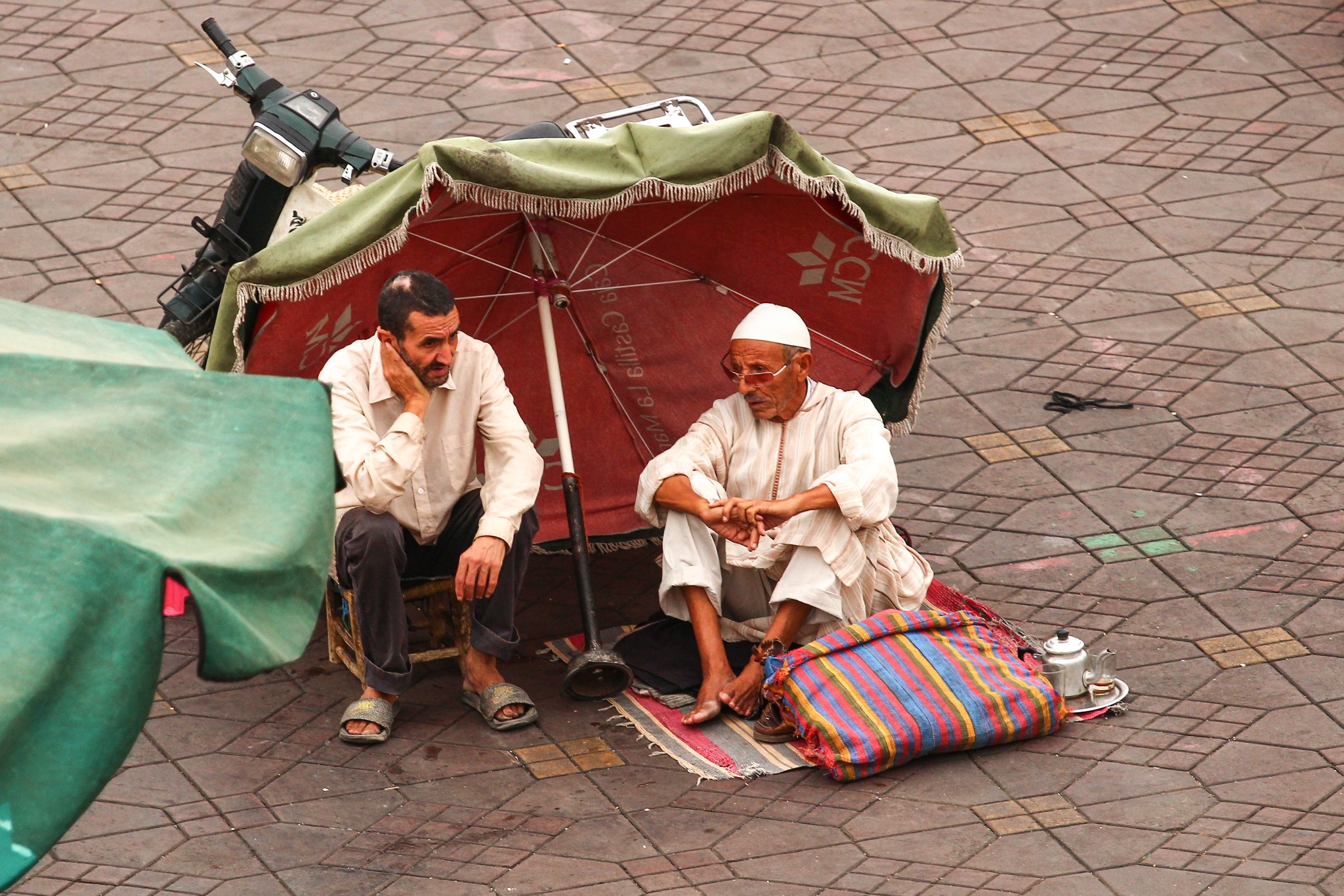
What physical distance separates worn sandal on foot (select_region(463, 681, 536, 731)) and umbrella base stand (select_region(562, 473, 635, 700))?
0.15 m

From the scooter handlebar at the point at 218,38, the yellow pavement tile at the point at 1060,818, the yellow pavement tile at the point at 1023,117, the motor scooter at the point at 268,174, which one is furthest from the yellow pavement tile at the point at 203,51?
the yellow pavement tile at the point at 1060,818

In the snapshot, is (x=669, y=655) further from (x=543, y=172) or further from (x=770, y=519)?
(x=543, y=172)

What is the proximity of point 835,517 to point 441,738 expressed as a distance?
4.25 feet

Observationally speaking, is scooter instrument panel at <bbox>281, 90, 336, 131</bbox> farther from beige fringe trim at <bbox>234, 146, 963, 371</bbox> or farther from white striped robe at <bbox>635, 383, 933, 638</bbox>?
white striped robe at <bbox>635, 383, 933, 638</bbox>

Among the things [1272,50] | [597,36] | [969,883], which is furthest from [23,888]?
[1272,50]

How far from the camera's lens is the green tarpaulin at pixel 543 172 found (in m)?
4.75

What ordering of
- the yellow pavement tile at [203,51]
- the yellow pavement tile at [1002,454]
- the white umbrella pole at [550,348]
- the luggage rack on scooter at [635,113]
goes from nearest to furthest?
the white umbrella pole at [550,348]
the luggage rack on scooter at [635,113]
the yellow pavement tile at [1002,454]
the yellow pavement tile at [203,51]

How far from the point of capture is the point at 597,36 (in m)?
9.71

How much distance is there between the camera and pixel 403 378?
5.01m

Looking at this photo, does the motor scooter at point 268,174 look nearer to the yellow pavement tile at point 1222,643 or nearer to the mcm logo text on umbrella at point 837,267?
the mcm logo text on umbrella at point 837,267

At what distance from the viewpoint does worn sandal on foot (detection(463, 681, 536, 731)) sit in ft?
17.0

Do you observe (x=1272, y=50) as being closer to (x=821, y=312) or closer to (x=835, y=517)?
(x=821, y=312)

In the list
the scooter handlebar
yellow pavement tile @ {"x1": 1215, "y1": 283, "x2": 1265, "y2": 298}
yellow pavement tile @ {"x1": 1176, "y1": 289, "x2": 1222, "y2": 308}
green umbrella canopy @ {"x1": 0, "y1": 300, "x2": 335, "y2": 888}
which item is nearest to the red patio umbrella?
the scooter handlebar

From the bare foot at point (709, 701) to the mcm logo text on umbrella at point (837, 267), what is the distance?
4.15ft
